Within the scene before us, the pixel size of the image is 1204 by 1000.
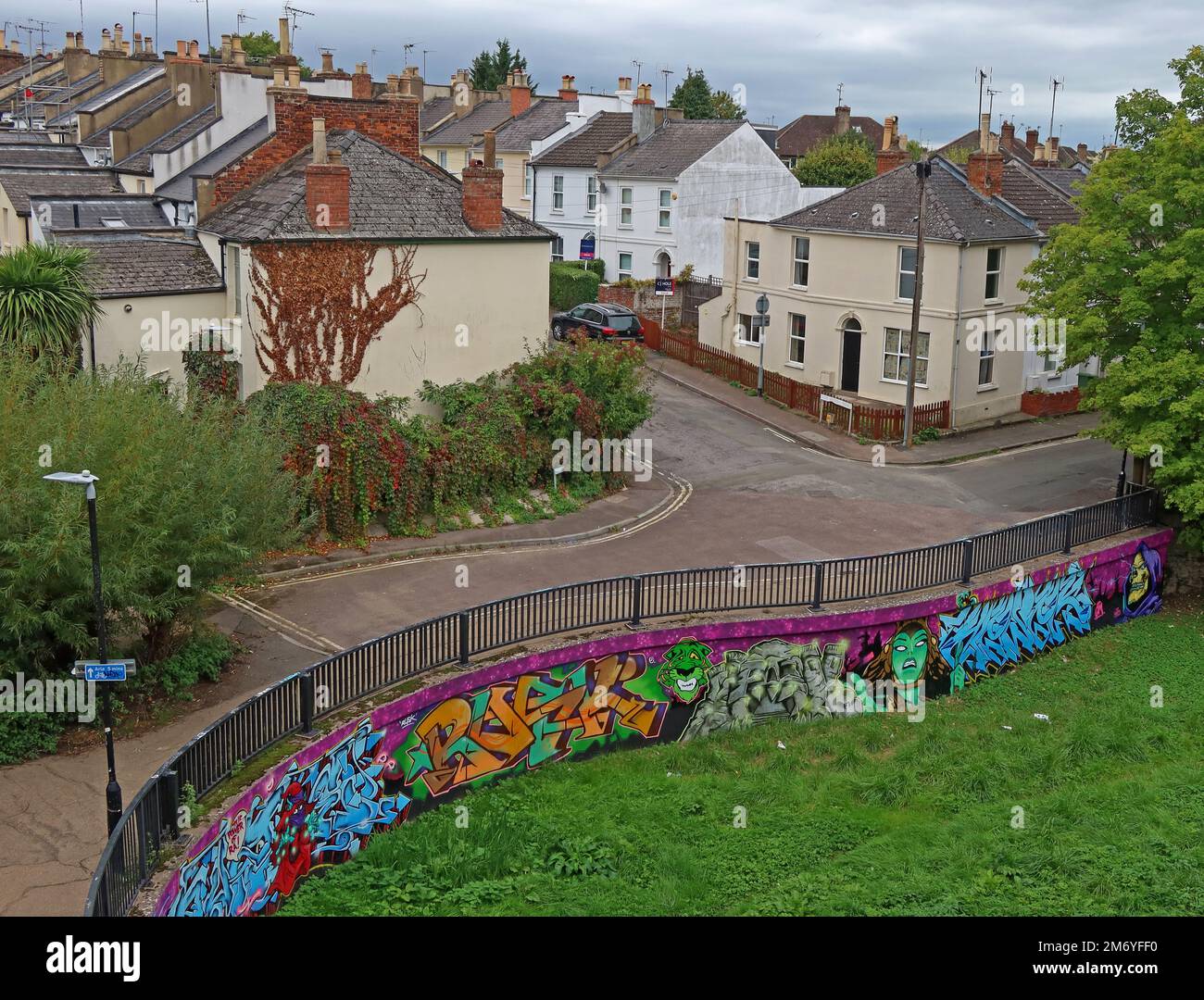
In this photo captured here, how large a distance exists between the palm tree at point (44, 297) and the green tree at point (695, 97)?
6253cm

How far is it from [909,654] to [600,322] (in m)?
23.0

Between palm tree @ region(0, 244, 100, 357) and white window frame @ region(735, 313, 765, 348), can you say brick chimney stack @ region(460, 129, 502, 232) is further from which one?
white window frame @ region(735, 313, 765, 348)

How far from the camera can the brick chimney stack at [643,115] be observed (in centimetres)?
5309

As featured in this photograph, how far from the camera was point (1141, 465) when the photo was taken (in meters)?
28.3

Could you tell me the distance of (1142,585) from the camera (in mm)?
26859

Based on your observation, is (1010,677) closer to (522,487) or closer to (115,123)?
(522,487)

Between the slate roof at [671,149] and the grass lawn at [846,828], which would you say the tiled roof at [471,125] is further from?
the grass lawn at [846,828]

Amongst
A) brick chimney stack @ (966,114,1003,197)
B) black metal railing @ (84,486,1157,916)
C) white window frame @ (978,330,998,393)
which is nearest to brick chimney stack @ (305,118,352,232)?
black metal railing @ (84,486,1157,916)

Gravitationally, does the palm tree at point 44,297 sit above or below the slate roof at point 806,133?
below

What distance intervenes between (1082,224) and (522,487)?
14.1 m

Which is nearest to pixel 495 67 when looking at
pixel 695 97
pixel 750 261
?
pixel 695 97

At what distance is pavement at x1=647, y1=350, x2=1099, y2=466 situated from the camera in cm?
3400

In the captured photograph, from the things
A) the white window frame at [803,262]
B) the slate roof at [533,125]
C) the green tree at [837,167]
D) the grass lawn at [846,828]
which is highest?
the slate roof at [533,125]

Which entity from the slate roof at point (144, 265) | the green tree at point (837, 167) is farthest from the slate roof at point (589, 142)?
the slate roof at point (144, 265)
